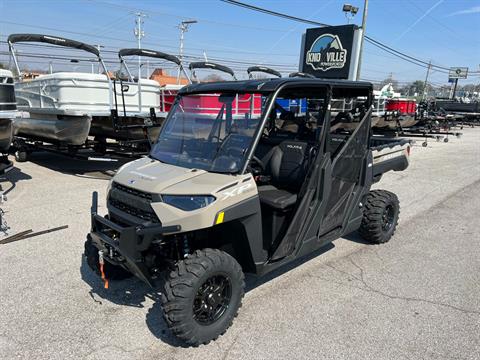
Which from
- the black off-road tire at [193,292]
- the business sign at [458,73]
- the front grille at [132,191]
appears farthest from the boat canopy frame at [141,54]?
the business sign at [458,73]

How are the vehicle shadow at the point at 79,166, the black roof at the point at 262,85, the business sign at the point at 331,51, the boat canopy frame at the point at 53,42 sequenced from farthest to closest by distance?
the business sign at the point at 331,51 → the vehicle shadow at the point at 79,166 → the boat canopy frame at the point at 53,42 → the black roof at the point at 262,85

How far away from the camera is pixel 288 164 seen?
381 cm

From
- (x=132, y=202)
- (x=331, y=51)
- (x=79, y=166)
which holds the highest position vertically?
(x=331, y=51)

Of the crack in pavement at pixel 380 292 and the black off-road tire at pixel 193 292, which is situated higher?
the black off-road tire at pixel 193 292

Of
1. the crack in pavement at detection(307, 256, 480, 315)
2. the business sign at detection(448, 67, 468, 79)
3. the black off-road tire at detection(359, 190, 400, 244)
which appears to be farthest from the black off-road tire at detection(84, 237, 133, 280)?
the business sign at detection(448, 67, 468, 79)

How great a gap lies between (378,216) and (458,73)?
6531 centimetres

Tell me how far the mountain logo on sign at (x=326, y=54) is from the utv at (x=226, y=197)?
19.7 m

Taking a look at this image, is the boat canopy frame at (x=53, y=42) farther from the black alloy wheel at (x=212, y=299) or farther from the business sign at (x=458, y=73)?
the business sign at (x=458, y=73)

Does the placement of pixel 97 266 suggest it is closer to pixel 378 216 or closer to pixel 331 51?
pixel 378 216

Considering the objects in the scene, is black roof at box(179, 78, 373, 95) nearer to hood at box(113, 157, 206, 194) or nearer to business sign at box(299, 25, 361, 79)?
hood at box(113, 157, 206, 194)

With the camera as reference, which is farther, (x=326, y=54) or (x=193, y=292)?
(x=326, y=54)

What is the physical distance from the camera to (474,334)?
10.2ft

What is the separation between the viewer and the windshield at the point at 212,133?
323 cm

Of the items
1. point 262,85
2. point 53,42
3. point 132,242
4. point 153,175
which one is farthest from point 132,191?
point 53,42
